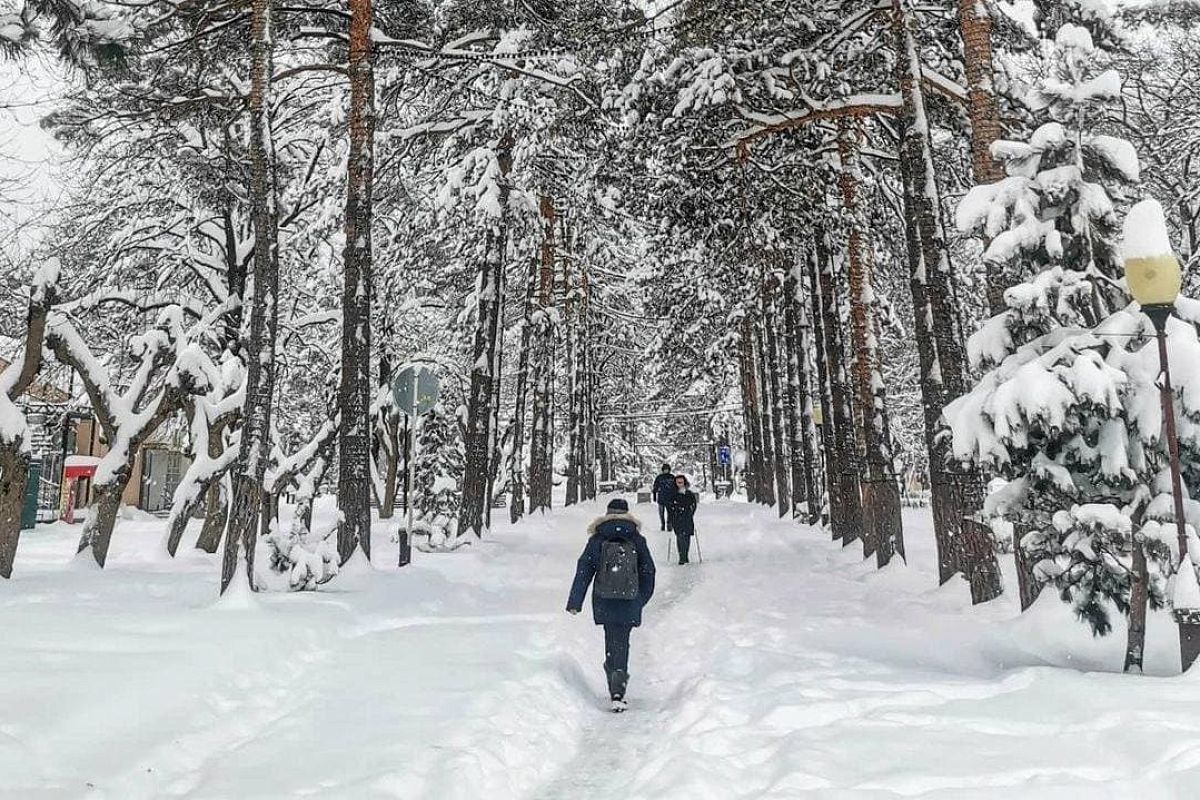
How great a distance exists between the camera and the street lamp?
5.45 metres

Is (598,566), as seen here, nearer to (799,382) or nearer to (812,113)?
(812,113)

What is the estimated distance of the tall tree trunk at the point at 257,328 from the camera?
9062 mm

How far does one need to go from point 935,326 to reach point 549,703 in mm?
6550

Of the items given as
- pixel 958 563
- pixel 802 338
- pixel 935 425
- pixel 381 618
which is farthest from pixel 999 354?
pixel 802 338

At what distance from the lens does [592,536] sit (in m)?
7.86

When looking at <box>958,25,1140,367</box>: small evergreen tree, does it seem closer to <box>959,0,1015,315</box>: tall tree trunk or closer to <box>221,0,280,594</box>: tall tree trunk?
<box>959,0,1015,315</box>: tall tree trunk

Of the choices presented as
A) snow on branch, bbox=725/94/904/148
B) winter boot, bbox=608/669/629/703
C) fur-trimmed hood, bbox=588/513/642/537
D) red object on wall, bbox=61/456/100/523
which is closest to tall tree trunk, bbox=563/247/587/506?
red object on wall, bbox=61/456/100/523

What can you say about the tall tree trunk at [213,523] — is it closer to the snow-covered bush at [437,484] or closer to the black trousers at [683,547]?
the snow-covered bush at [437,484]

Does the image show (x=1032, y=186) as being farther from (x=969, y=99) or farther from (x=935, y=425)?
(x=935, y=425)

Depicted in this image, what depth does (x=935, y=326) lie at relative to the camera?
9.85m

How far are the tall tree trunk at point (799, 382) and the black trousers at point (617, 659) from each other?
576 inches

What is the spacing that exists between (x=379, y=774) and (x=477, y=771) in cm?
57

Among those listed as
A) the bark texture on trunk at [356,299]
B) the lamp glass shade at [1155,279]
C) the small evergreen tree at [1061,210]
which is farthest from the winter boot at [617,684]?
the bark texture on trunk at [356,299]

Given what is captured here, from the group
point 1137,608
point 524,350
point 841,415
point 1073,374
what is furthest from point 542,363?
point 1137,608
